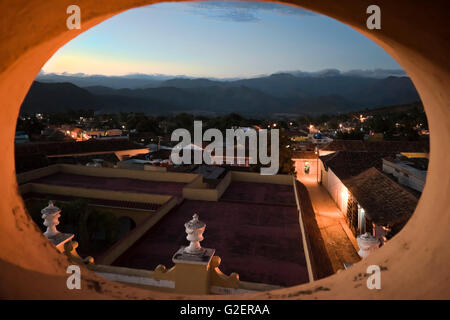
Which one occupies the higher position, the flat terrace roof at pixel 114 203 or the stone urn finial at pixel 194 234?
the stone urn finial at pixel 194 234

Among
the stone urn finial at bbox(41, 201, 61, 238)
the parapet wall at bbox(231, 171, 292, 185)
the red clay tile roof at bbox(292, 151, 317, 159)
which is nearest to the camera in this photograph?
the stone urn finial at bbox(41, 201, 61, 238)

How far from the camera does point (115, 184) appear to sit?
1466cm

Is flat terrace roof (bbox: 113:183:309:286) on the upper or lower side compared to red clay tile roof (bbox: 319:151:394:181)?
lower

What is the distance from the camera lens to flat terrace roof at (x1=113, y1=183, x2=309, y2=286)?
6793 millimetres

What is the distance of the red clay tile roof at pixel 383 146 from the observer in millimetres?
29078

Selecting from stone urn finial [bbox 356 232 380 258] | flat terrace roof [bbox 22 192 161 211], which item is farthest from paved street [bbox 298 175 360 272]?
stone urn finial [bbox 356 232 380 258]

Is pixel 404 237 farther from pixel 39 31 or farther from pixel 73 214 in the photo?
pixel 73 214

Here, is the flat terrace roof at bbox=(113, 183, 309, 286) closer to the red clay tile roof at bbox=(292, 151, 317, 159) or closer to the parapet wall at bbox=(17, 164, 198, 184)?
the parapet wall at bbox=(17, 164, 198, 184)

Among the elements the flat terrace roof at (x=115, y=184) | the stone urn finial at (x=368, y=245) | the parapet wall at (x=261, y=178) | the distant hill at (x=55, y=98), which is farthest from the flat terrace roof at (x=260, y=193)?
the distant hill at (x=55, y=98)

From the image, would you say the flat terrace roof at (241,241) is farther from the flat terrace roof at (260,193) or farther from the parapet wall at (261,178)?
the parapet wall at (261,178)

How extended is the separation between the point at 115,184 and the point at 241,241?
8.60m

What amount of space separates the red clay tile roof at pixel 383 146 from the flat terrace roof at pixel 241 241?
74.4ft

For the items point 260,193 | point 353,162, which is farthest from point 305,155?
point 260,193

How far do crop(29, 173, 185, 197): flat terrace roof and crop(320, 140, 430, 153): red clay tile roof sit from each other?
23.4 metres
